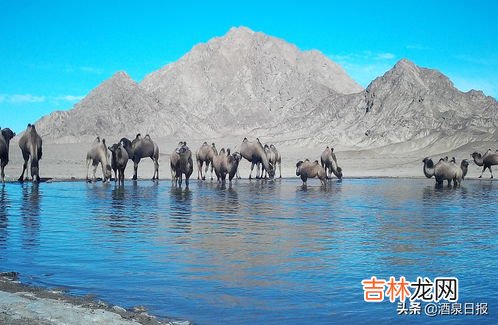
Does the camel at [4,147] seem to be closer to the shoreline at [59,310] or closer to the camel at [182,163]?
the camel at [182,163]

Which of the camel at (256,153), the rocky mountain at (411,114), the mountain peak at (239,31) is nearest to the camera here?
the camel at (256,153)

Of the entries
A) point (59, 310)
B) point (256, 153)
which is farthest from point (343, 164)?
point (59, 310)

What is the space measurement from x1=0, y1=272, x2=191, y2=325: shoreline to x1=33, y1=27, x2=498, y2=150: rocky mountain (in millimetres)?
72834

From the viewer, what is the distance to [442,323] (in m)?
6.23

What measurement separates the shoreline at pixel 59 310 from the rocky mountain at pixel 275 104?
72834 mm

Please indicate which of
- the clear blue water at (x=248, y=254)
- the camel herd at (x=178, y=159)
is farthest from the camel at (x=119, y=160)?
the clear blue water at (x=248, y=254)

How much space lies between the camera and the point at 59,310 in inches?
235

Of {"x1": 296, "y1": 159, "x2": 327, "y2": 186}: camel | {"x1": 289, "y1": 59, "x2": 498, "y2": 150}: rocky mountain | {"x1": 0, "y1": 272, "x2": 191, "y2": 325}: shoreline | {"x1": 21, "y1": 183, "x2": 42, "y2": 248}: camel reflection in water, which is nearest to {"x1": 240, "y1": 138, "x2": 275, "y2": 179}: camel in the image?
{"x1": 296, "y1": 159, "x2": 327, "y2": 186}: camel

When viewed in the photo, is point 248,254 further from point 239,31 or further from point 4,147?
point 239,31

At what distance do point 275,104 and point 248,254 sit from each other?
14449cm

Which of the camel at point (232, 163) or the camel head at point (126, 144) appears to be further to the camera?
the camel at point (232, 163)

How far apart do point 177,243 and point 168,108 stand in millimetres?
121246

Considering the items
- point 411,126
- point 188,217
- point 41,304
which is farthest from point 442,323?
Result: point 411,126

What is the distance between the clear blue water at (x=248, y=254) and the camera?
6.84 meters
